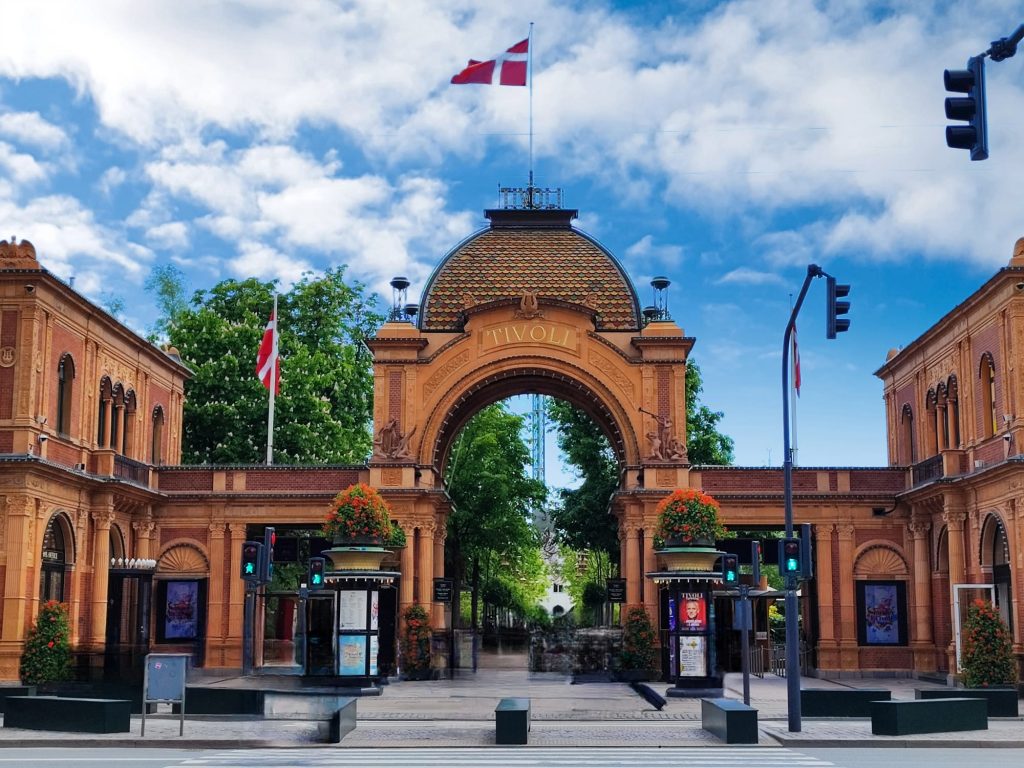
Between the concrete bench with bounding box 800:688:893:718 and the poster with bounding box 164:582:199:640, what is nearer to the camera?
the concrete bench with bounding box 800:688:893:718

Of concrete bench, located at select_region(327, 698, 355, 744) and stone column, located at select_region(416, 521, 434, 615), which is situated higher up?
stone column, located at select_region(416, 521, 434, 615)

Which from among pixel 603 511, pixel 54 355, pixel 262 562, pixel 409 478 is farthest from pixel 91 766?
pixel 603 511

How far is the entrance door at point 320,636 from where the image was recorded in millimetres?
39125

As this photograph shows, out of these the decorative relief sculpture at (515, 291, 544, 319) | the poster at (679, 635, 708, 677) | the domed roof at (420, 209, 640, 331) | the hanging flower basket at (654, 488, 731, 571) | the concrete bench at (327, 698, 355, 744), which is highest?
the domed roof at (420, 209, 640, 331)

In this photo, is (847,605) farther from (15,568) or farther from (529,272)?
(15,568)

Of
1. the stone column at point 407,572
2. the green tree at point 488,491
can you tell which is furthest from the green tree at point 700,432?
the stone column at point 407,572

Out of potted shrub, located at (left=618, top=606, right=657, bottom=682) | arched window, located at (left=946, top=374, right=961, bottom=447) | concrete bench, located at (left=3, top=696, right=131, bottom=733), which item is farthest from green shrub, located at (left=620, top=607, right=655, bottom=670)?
concrete bench, located at (left=3, top=696, right=131, bottom=733)

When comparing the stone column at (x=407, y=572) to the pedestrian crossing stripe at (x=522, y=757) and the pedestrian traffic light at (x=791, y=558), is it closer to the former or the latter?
the pedestrian traffic light at (x=791, y=558)

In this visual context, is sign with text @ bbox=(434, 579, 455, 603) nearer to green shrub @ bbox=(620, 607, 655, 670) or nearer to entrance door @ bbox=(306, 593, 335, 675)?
entrance door @ bbox=(306, 593, 335, 675)

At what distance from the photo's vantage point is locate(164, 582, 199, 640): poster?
1784 inches

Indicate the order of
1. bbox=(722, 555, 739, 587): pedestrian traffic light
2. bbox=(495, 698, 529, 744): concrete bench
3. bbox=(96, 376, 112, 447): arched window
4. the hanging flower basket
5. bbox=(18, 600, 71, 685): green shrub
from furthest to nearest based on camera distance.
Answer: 1. bbox=(96, 376, 112, 447): arched window
2. the hanging flower basket
3. bbox=(18, 600, 71, 685): green shrub
4. bbox=(722, 555, 739, 587): pedestrian traffic light
5. bbox=(495, 698, 529, 744): concrete bench

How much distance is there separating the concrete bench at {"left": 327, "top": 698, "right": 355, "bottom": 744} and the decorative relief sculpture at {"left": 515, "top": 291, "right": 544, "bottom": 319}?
22.5 m

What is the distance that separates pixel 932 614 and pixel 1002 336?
37.9 feet

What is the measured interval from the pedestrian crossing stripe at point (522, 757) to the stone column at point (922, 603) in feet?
76.7
